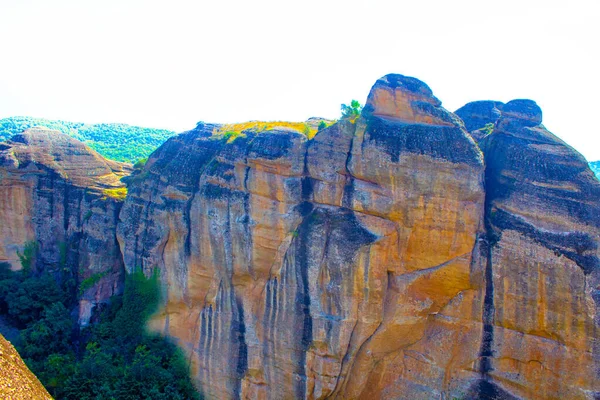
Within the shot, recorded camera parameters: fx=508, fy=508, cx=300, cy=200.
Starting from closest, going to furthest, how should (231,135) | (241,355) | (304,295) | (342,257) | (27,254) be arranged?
(342,257) < (304,295) < (241,355) < (231,135) < (27,254)

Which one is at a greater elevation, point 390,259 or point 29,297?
point 390,259

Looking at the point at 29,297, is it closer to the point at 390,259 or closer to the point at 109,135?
the point at 390,259

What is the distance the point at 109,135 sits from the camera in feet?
210

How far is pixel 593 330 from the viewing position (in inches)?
586

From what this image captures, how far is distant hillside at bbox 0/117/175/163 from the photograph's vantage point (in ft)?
169

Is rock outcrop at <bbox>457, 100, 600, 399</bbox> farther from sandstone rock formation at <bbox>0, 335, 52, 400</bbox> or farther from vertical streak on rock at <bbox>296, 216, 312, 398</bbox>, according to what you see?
sandstone rock formation at <bbox>0, 335, 52, 400</bbox>

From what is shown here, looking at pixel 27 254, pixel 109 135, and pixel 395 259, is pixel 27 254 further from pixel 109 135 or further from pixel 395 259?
pixel 109 135

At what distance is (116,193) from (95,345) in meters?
7.23

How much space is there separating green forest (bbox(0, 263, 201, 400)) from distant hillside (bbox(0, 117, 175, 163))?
81.6 feet

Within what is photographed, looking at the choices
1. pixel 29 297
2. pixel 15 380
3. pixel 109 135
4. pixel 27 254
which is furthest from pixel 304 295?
pixel 109 135

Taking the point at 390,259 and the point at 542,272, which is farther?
the point at 390,259

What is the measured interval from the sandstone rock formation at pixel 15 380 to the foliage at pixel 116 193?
→ 1310 cm

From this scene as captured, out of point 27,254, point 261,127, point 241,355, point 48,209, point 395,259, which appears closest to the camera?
point 395,259

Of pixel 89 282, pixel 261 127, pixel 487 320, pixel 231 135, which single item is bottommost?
pixel 89 282
